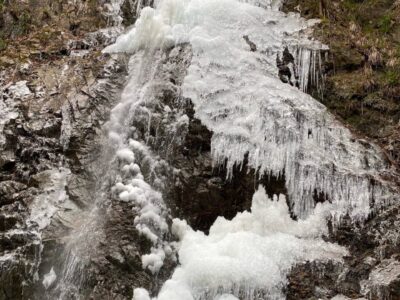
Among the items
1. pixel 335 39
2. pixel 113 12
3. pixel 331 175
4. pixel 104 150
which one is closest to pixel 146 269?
pixel 104 150

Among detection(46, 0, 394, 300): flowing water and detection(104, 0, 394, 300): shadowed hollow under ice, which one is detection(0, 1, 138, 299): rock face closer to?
detection(46, 0, 394, 300): flowing water

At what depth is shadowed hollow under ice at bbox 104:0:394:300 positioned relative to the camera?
603 centimetres

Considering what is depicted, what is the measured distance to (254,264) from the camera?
19.6ft

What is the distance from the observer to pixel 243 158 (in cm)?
691

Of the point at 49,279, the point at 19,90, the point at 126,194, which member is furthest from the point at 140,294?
the point at 19,90

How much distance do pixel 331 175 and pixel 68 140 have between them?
143 inches

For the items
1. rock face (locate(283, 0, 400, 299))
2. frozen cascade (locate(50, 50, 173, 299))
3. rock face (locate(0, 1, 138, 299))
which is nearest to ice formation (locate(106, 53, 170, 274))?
frozen cascade (locate(50, 50, 173, 299))

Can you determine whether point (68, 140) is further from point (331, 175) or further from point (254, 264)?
point (331, 175)

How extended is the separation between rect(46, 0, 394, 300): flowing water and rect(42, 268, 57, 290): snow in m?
0.13

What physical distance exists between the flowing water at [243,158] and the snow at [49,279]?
133mm

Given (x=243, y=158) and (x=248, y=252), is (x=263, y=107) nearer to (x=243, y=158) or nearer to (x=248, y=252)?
(x=243, y=158)

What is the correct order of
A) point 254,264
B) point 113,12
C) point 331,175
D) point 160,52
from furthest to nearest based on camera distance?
1. point 113,12
2. point 160,52
3. point 331,175
4. point 254,264

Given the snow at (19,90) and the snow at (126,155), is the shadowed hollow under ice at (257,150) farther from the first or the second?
the snow at (19,90)

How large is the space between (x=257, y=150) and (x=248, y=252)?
147 centimetres
